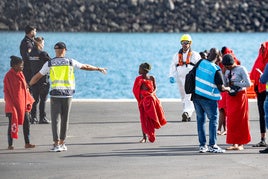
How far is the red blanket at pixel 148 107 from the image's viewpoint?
19.1m

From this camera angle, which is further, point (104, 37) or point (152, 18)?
point (152, 18)

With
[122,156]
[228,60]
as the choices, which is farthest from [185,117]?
[122,156]

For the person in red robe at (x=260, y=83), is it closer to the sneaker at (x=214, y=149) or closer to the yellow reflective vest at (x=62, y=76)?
the sneaker at (x=214, y=149)

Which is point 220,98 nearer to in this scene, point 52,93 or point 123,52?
point 52,93

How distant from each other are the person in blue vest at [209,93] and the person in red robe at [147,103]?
176cm

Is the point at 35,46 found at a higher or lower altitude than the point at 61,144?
higher

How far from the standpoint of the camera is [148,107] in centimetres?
1912

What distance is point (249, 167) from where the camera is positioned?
1555cm

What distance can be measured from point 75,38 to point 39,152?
147 metres

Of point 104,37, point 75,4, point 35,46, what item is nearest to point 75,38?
point 104,37

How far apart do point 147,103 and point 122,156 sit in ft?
7.68

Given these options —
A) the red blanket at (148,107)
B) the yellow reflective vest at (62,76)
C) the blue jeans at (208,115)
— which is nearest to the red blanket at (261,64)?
the blue jeans at (208,115)

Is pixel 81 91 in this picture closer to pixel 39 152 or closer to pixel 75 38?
pixel 39 152

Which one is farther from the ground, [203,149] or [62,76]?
[62,76]
